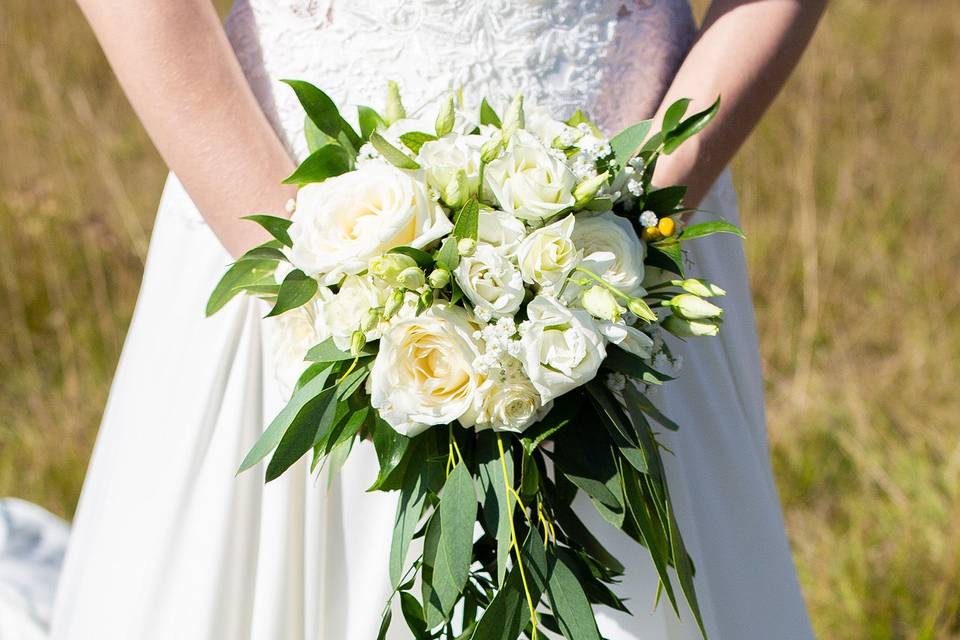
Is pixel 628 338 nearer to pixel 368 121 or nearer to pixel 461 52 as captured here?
pixel 368 121

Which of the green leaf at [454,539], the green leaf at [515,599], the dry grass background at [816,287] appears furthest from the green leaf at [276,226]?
the dry grass background at [816,287]

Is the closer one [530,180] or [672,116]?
[530,180]

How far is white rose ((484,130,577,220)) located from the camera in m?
1.03

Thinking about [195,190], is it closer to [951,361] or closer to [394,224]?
[394,224]

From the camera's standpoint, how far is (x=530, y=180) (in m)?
1.03

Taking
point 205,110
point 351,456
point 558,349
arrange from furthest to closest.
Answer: point 351,456
point 205,110
point 558,349

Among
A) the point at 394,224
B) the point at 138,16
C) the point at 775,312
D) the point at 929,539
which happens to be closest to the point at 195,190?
the point at 138,16

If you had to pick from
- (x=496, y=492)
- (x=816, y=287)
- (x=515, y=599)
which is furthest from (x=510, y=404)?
(x=816, y=287)

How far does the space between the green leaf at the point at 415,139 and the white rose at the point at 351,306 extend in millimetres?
162

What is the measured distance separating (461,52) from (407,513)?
0.62 metres

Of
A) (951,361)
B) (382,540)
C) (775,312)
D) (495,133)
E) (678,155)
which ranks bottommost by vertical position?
(382,540)

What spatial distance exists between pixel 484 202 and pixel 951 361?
263 cm

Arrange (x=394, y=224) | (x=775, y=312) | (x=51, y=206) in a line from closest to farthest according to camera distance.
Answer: (x=394, y=224) → (x=51, y=206) → (x=775, y=312)

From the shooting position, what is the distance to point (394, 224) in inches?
39.9
